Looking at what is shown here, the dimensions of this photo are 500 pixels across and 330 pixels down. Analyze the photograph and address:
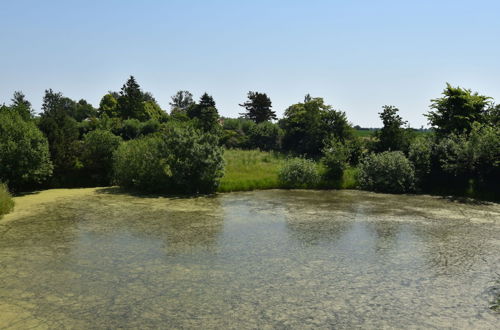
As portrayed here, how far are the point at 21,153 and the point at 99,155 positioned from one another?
4.88 m

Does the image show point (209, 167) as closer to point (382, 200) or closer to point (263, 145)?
point (382, 200)

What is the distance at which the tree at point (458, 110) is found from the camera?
26219 millimetres

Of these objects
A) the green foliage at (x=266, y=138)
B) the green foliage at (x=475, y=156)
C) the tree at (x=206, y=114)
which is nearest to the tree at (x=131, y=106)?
the tree at (x=206, y=114)

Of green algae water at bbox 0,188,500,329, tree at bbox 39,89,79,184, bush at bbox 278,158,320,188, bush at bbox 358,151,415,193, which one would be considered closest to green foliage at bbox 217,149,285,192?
bush at bbox 278,158,320,188

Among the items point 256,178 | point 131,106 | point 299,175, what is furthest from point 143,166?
point 131,106

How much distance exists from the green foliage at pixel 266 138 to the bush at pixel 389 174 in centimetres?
1845

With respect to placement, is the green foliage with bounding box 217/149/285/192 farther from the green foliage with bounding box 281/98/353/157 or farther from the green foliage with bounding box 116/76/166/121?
the green foliage with bounding box 116/76/166/121

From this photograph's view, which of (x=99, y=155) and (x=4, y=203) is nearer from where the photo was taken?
(x=4, y=203)

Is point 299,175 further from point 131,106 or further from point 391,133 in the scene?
point 131,106

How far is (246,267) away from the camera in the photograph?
10438mm

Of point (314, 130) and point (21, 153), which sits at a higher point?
point (314, 130)

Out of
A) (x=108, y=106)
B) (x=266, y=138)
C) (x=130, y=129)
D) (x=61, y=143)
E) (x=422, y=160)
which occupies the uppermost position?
(x=108, y=106)

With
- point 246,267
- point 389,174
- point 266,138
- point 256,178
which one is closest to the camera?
point 246,267

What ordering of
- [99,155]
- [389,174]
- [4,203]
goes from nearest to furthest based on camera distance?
[4,203]
[389,174]
[99,155]
